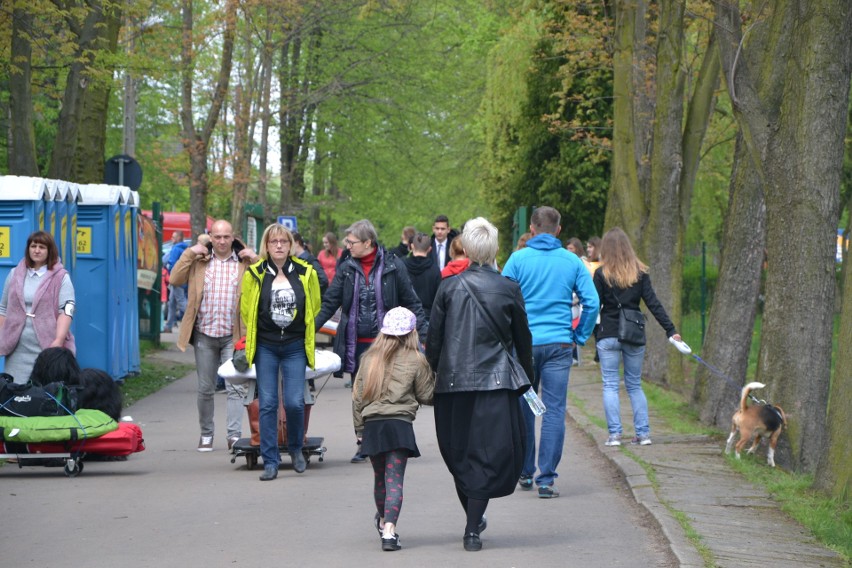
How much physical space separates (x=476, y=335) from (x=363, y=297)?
3.72m

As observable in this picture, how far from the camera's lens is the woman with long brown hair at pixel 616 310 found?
11648 millimetres

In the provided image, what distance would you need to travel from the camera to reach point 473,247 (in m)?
7.76

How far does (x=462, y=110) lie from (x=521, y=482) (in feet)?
115

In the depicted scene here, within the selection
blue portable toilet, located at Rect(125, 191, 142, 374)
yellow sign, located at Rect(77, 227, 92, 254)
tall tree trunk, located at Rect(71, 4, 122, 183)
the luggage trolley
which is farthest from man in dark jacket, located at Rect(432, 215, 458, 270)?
the luggage trolley

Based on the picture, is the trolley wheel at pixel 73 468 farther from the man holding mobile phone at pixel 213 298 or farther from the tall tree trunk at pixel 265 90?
the tall tree trunk at pixel 265 90

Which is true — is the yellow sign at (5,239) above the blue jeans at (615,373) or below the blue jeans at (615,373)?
above

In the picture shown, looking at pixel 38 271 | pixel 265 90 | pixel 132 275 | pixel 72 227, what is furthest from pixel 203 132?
pixel 38 271

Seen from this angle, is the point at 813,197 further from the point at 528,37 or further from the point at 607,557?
the point at 528,37

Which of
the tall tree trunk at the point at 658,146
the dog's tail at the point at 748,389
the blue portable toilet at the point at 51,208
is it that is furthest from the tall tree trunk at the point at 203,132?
the dog's tail at the point at 748,389

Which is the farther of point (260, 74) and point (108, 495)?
point (260, 74)

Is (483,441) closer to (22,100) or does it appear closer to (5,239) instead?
(5,239)

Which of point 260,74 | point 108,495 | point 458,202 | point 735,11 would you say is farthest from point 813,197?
point 458,202

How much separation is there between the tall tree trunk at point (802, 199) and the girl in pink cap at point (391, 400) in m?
4.10

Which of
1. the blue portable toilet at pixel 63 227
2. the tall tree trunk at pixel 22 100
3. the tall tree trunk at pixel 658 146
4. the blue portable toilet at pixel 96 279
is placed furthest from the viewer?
the tall tree trunk at pixel 658 146
